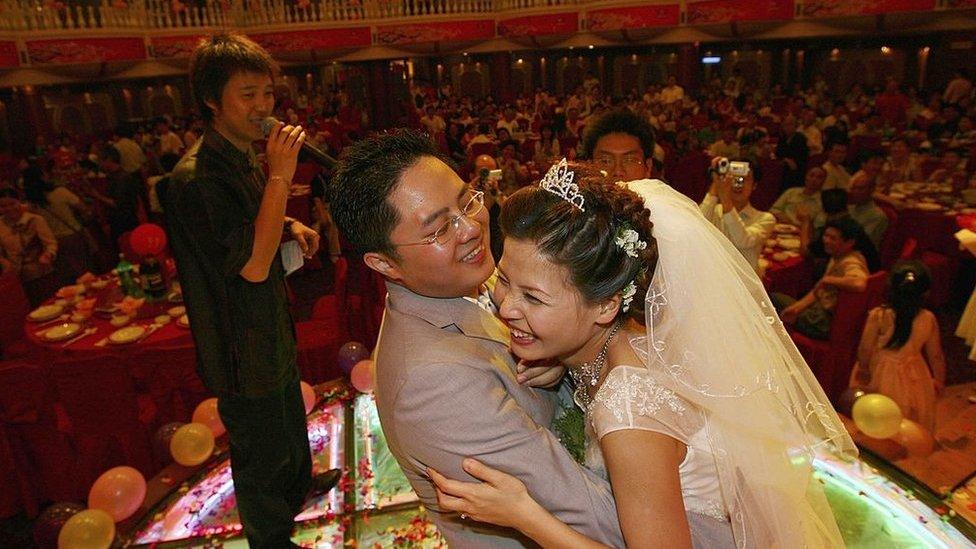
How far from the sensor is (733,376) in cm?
158

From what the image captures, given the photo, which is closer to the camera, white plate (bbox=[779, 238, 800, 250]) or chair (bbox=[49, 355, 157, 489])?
chair (bbox=[49, 355, 157, 489])

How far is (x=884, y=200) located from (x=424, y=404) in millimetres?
5750

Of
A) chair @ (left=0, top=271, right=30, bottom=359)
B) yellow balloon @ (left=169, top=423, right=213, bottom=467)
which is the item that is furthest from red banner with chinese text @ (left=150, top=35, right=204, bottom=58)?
yellow balloon @ (left=169, top=423, right=213, bottom=467)

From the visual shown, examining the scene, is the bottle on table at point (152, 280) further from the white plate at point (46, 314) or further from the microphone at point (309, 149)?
the microphone at point (309, 149)

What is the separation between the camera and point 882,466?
267 cm

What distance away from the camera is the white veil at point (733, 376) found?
5.01ft

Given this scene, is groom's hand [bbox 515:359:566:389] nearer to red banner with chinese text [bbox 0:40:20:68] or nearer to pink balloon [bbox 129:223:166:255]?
pink balloon [bbox 129:223:166:255]

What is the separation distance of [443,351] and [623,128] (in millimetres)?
1969

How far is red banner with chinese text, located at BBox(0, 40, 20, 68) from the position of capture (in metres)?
11.2

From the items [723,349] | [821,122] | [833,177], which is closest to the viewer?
[723,349]

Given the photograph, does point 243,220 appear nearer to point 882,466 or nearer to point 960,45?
point 882,466

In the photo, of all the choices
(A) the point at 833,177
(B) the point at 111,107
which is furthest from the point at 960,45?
(B) the point at 111,107

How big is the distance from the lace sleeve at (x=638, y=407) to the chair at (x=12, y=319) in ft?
14.2

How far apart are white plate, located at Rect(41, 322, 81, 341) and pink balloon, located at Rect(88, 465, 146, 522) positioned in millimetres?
1126
